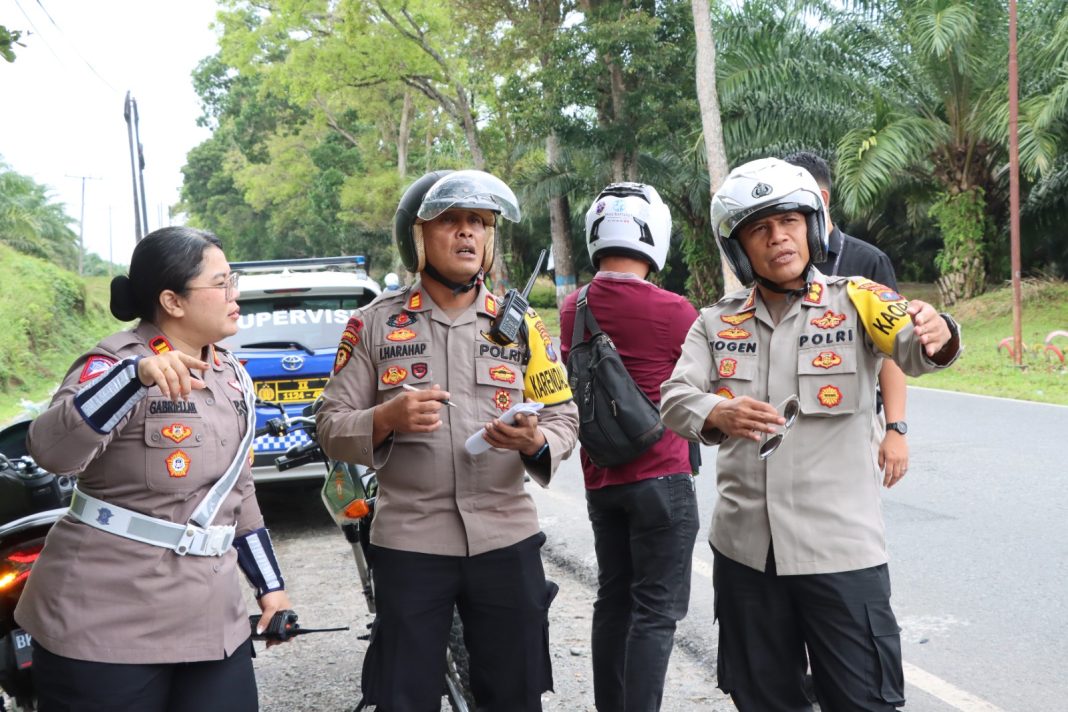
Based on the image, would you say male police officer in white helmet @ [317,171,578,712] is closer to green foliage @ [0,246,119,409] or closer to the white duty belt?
the white duty belt

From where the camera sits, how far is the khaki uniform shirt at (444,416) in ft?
9.23

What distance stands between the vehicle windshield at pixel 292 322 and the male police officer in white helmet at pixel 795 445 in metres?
4.61

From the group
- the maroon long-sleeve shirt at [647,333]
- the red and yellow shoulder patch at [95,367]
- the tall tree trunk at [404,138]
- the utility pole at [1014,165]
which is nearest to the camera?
the red and yellow shoulder patch at [95,367]

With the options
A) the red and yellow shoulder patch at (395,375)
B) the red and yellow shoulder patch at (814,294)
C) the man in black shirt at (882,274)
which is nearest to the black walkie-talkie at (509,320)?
the red and yellow shoulder patch at (395,375)

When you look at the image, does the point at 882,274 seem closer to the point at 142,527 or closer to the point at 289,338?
the point at 142,527

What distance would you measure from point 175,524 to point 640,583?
1.49 metres

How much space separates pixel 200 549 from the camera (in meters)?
2.55

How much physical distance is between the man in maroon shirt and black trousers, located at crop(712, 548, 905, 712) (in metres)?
0.48

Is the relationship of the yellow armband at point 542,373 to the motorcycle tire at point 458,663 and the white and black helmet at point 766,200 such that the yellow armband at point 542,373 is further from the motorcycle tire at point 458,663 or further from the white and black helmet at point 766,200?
the motorcycle tire at point 458,663

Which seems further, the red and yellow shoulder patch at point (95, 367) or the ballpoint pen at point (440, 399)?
the ballpoint pen at point (440, 399)

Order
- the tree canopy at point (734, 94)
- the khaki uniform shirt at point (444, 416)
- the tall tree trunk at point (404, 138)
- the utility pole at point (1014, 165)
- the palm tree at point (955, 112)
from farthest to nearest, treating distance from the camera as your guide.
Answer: the tall tree trunk at point (404, 138) < the tree canopy at point (734, 94) < the palm tree at point (955, 112) < the utility pole at point (1014, 165) < the khaki uniform shirt at point (444, 416)

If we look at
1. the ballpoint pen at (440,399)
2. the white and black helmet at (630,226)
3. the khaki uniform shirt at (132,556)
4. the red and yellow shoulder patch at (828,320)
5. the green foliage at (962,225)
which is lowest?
the khaki uniform shirt at (132,556)

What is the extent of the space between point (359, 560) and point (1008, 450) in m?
6.59

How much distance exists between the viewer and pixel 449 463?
2820mm
